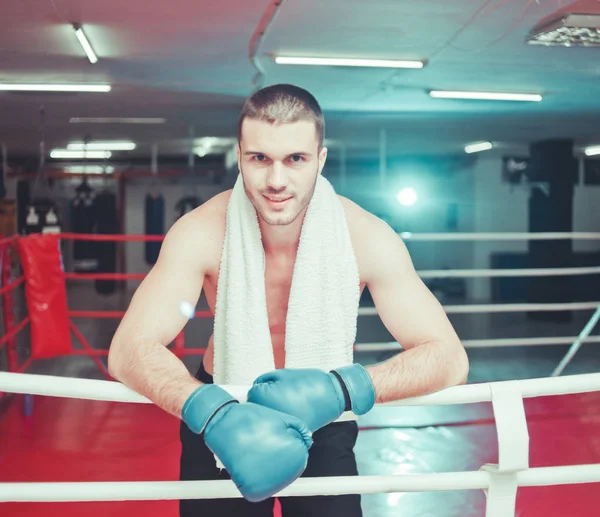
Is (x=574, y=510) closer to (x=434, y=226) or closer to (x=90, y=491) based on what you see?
(x=90, y=491)

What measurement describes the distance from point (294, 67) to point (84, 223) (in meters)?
5.93

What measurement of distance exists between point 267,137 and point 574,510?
5.53ft

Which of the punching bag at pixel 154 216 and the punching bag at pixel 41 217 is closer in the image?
the punching bag at pixel 41 217

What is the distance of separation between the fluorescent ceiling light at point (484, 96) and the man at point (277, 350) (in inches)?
216

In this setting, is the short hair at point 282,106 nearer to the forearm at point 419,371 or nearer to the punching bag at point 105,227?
the forearm at point 419,371

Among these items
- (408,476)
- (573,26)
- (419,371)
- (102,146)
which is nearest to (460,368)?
(419,371)

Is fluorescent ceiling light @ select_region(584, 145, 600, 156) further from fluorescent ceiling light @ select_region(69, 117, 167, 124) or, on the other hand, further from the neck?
the neck

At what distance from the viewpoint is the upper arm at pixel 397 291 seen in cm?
119

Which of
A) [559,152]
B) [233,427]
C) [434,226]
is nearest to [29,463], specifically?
[233,427]

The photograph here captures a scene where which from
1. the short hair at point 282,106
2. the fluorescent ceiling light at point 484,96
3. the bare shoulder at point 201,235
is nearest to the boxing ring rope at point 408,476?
the bare shoulder at point 201,235

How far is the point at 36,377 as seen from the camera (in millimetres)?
842

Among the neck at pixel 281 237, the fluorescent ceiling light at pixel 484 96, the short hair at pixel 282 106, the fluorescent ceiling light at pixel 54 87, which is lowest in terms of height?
the neck at pixel 281 237

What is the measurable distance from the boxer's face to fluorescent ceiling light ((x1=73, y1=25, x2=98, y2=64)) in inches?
141

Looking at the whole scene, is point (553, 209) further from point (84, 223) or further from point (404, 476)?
point (404, 476)
